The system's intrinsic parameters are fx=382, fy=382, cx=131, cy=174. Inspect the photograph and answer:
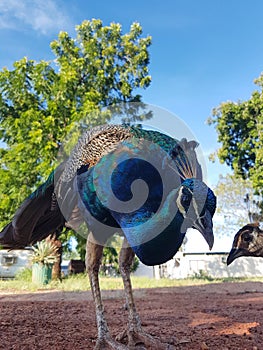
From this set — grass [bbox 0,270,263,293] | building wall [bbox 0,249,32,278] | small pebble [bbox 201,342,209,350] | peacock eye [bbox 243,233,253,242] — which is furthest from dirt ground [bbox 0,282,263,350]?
building wall [bbox 0,249,32,278]

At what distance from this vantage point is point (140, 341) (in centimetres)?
297

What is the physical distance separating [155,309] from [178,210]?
3830 millimetres

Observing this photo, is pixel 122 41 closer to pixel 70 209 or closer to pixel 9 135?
pixel 9 135

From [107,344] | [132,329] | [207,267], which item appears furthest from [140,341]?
[207,267]

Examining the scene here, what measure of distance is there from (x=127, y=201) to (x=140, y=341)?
3.86 ft

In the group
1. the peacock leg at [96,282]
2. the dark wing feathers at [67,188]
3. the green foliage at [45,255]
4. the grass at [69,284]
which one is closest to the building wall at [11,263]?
the grass at [69,284]

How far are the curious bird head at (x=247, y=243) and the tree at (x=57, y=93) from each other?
30.4 feet

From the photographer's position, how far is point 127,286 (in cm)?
323

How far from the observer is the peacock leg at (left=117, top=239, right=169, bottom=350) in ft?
9.53

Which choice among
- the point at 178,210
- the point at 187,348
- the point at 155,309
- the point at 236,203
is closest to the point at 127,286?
the point at 187,348

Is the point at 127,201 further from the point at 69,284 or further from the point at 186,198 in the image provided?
the point at 69,284

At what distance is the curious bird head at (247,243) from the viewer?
303 centimetres

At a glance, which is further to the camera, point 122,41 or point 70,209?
point 122,41

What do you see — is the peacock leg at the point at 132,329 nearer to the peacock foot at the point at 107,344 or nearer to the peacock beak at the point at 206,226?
the peacock foot at the point at 107,344
